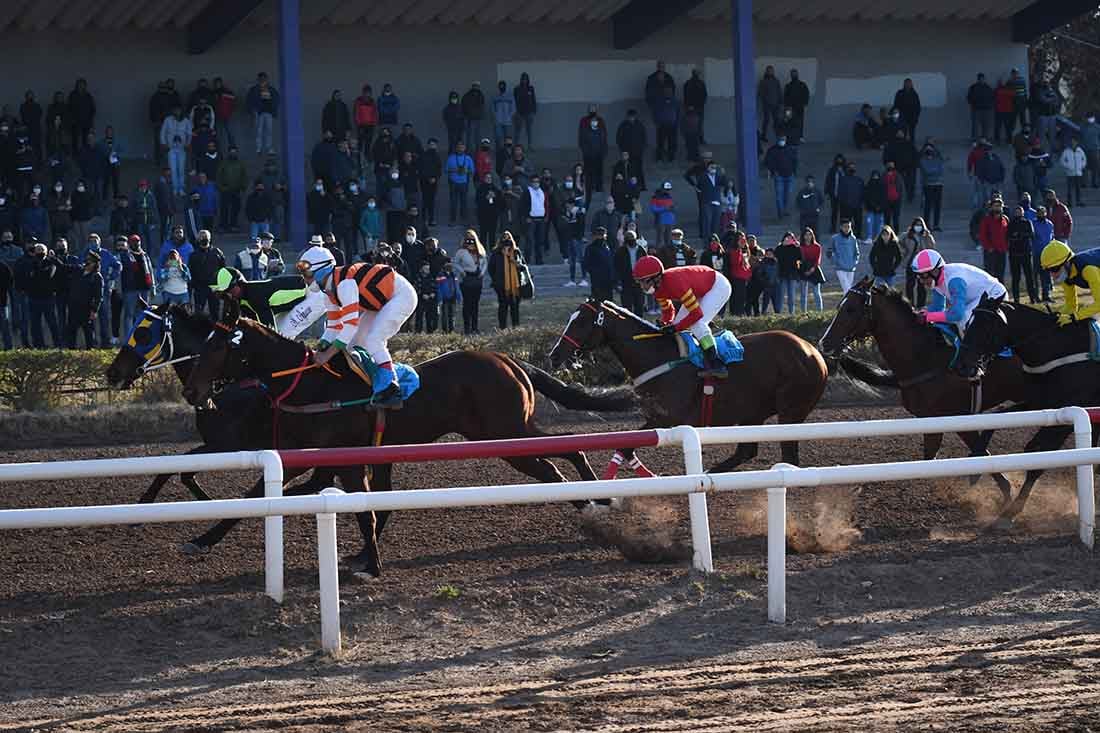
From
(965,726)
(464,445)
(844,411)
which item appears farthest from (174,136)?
(965,726)

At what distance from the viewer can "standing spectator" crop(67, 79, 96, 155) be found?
22.4m

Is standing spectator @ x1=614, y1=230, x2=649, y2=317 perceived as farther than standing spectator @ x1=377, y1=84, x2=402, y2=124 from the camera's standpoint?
No

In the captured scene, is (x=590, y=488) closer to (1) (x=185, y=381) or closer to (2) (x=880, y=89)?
(1) (x=185, y=381)

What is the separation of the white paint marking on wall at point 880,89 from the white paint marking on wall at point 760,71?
0.37 m

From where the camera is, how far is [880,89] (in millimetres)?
29875

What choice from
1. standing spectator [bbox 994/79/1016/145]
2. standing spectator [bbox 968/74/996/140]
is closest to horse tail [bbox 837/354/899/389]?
standing spectator [bbox 994/79/1016/145]

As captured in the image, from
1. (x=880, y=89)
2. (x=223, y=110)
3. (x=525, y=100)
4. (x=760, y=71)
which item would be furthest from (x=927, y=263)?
(x=880, y=89)

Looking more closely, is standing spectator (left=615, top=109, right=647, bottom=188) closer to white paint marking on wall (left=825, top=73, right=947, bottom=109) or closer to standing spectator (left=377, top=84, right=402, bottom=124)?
standing spectator (left=377, top=84, right=402, bottom=124)

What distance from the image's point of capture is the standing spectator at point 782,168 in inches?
961

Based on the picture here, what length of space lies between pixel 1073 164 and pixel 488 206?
9.99m

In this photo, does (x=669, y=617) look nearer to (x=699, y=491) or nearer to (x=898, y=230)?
(x=699, y=491)

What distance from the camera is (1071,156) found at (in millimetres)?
25734

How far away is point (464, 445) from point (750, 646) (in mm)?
1468

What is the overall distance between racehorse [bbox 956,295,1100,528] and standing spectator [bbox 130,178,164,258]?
12.5 m
